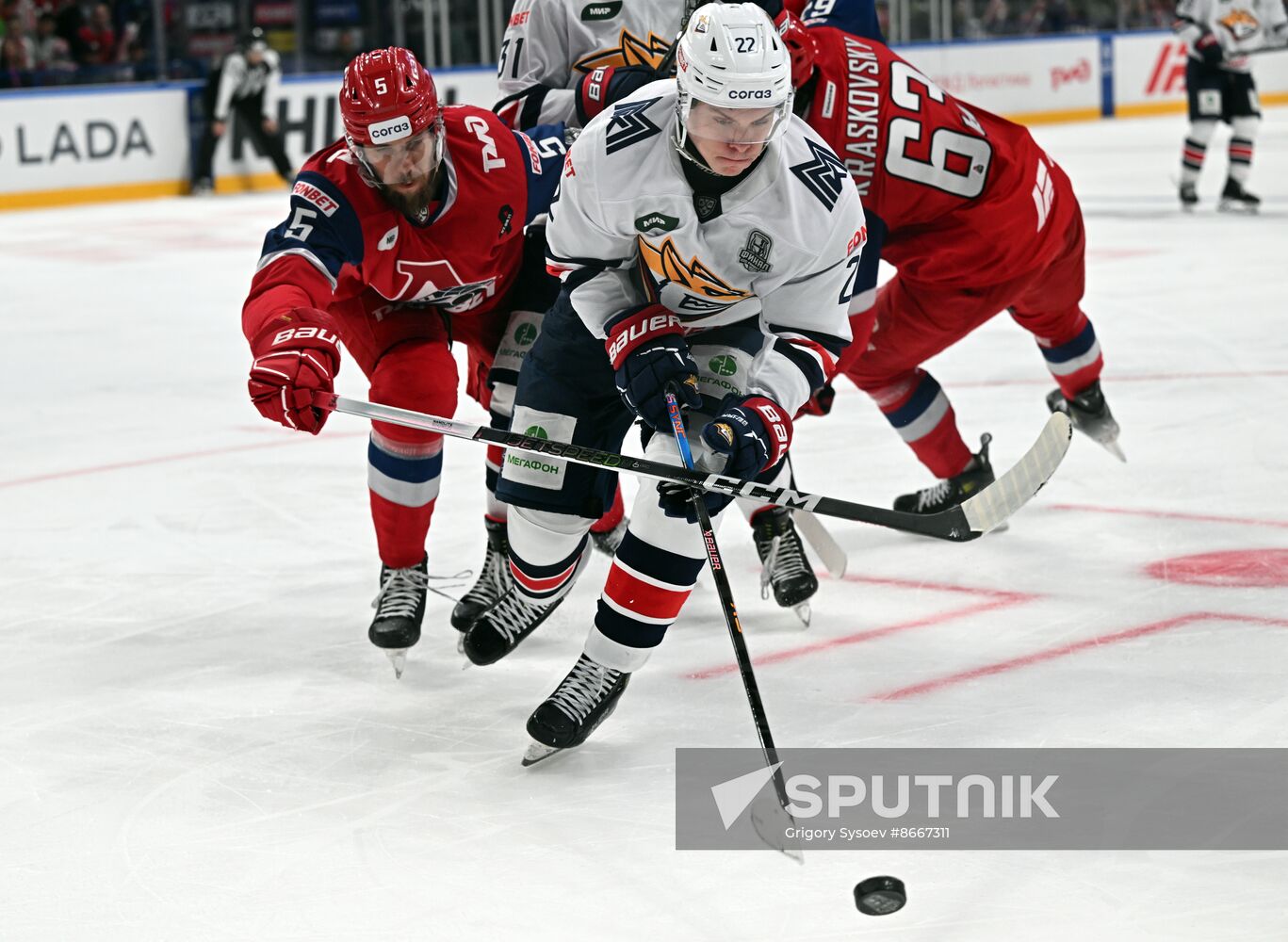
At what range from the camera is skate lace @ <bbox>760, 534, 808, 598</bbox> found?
3.00 m

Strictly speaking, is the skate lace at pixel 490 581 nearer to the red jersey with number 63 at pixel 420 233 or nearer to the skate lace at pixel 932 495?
the red jersey with number 63 at pixel 420 233

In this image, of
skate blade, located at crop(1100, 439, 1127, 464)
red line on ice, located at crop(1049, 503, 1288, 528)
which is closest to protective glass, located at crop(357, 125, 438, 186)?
red line on ice, located at crop(1049, 503, 1288, 528)

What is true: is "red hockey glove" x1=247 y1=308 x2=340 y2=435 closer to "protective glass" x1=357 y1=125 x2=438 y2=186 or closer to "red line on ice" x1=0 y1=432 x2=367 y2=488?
"protective glass" x1=357 y1=125 x2=438 y2=186

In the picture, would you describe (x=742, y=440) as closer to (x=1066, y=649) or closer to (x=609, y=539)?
(x=1066, y=649)

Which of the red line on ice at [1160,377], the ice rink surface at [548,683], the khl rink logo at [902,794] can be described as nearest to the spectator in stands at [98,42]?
the ice rink surface at [548,683]

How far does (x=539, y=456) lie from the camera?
2.60 meters

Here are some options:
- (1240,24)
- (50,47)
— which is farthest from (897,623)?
(50,47)

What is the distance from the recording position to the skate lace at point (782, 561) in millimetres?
3000

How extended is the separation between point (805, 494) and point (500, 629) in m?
0.60

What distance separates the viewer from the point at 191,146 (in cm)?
1105

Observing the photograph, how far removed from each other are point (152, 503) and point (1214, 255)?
15.7ft

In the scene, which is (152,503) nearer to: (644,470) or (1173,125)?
(644,470)

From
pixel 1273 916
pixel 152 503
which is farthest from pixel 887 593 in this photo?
pixel 152 503

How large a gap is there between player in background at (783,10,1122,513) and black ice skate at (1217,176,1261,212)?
503cm
